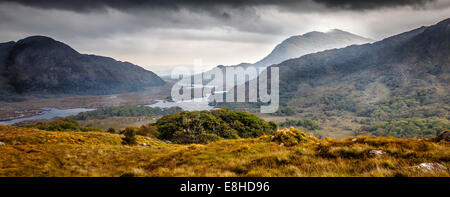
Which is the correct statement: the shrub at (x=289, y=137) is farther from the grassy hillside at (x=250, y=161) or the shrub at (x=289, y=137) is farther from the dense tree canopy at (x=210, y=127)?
the dense tree canopy at (x=210, y=127)

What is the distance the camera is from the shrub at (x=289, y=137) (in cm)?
1266

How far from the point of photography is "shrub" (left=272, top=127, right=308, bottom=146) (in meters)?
12.7

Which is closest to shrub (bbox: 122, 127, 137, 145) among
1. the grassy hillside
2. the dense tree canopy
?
the grassy hillside

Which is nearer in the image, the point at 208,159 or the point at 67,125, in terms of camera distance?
the point at 208,159

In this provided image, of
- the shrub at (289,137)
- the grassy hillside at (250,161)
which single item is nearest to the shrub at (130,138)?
the grassy hillside at (250,161)

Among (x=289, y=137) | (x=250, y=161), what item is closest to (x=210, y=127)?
(x=289, y=137)

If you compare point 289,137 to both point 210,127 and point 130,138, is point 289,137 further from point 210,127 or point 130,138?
point 210,127

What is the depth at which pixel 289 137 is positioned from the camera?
13.1m

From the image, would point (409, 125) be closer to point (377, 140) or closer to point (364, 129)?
point (364, 129)
